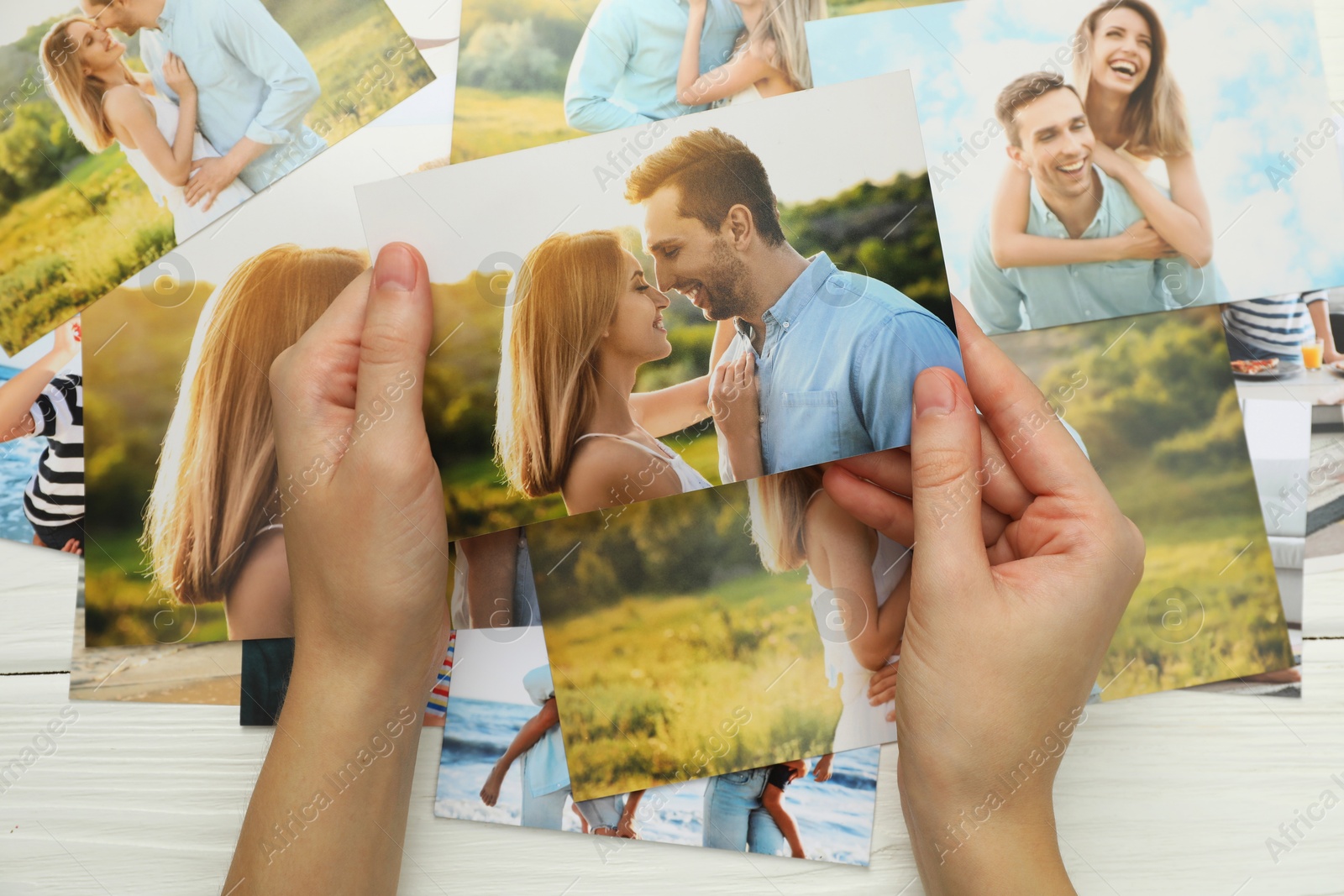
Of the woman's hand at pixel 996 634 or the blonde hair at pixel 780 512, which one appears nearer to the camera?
the woman's hand at pixel 996 634

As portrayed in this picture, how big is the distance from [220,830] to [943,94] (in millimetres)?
1003

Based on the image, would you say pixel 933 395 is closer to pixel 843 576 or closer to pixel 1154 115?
pixel 843 576

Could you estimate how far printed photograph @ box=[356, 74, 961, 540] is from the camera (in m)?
0.81

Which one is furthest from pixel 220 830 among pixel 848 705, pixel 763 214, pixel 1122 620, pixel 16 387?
pixel 1122 620

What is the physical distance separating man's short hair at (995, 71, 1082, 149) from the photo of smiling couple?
251mm

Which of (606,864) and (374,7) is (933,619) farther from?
(374,7)

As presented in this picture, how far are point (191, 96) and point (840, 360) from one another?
2.29 ft

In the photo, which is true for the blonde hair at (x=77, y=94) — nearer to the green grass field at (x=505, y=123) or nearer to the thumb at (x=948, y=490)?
the green grass field at (x=505, y=123)

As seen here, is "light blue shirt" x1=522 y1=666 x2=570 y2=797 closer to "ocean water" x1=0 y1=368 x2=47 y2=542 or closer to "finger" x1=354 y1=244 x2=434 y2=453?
"finger" x1=354 y1=244 x2=434 y2=453

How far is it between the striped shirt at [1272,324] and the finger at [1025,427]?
245 millimetres

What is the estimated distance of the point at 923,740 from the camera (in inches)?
30.7

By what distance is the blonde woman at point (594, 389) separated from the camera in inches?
32.1

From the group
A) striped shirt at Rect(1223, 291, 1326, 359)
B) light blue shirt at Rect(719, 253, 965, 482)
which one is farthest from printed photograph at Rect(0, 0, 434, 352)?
striped shirt at Rect(1223, 291, 1326, 359)

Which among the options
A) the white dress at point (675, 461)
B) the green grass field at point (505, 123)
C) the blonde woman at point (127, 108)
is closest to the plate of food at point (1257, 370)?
the white dress at point (675, 461)
